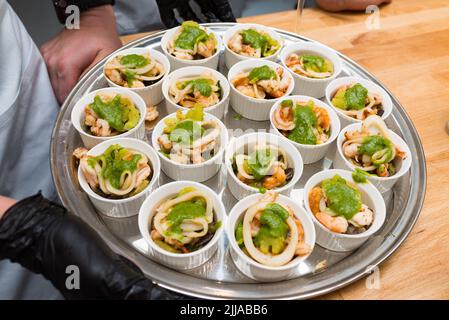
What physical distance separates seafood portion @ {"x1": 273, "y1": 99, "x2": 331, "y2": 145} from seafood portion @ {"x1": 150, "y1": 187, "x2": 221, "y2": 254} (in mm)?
551

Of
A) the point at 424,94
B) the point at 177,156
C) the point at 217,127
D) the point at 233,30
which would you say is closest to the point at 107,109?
the point at 177,156

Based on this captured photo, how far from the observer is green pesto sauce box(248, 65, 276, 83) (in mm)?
1846

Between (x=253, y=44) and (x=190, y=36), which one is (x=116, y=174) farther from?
(x=253, y=44)

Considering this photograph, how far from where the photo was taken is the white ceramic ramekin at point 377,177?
5.11ft

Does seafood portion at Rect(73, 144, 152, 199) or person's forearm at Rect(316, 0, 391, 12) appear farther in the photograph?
person's forearm at Rect(316, 0, 391, 12)

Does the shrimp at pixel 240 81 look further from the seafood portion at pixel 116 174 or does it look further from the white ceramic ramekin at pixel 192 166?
the seafood portion at pixel 116 174

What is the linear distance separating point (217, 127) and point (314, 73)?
2.14 feet

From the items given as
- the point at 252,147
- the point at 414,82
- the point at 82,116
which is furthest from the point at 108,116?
the point at 414,82

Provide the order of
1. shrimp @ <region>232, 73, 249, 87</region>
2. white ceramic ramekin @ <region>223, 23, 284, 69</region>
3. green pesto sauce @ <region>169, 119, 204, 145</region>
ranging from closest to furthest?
green pesto sauce @ <region>169, 119, 204, 145</region>
shrimp @ <region>232, 73, 249, 87</region>
white ceramic ramekin @ <region>223, 23, 284, 69</region>

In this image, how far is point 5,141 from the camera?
1.54 m

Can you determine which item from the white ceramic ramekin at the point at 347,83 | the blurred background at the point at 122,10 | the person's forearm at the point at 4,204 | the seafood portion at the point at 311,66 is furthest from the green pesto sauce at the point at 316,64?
the person's forearm at the point at 4,204

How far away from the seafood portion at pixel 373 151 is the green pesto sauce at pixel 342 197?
0.54 feet

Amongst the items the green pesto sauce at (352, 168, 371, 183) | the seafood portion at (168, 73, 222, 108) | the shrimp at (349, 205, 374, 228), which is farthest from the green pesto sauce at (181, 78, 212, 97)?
the shrimp at (349, 205, 374, 228)

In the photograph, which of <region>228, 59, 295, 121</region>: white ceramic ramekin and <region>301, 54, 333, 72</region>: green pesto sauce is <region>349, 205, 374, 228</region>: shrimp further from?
<region>301, 54, 333, 72</region>: green pesto sauce
